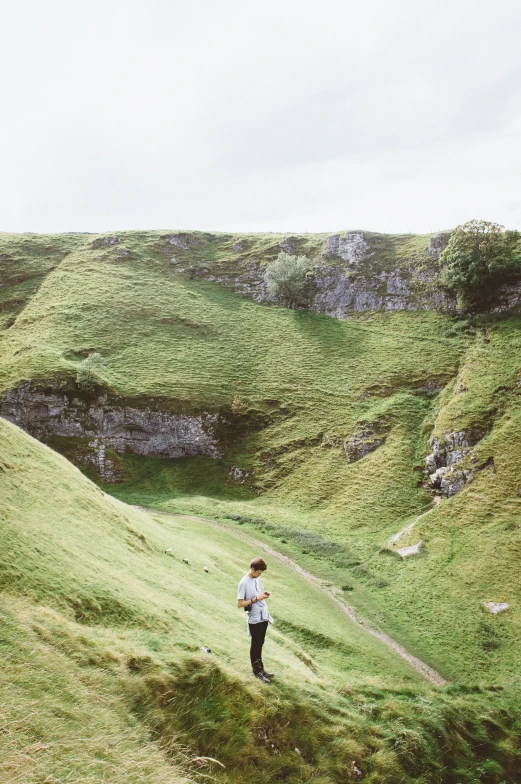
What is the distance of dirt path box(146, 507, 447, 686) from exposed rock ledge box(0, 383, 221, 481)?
51.3 ft

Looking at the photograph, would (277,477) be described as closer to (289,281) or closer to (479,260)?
(479,260)

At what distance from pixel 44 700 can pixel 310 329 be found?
79243mm

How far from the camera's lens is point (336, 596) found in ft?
111

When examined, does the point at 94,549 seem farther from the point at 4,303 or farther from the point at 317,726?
the point at 4,303

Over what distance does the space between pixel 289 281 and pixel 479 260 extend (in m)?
35.4

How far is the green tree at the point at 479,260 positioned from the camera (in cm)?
6925

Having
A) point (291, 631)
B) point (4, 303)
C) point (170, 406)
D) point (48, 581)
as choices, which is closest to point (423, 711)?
point (291, 631)

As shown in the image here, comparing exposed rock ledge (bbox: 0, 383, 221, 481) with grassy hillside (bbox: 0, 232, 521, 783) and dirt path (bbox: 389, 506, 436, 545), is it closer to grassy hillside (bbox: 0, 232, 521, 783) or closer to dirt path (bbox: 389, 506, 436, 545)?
grassy hillside (bbox: 0, 232, 521, 783)

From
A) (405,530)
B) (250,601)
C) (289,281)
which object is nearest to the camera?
(250,601)

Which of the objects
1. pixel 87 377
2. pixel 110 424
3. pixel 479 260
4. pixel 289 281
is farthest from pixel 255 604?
pixel 289 281

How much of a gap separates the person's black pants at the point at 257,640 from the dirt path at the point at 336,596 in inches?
625

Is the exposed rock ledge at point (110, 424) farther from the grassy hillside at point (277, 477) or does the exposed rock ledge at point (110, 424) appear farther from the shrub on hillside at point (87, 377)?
the shrub on hillside at point (87, 377)

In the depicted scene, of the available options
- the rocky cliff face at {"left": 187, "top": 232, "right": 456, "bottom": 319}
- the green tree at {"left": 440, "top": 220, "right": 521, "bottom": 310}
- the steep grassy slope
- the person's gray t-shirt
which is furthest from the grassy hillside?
the green tree at {"left": 440, "top": 220, "right": 521, "bottom": 310}

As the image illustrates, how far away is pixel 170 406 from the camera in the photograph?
65562 millimetres
